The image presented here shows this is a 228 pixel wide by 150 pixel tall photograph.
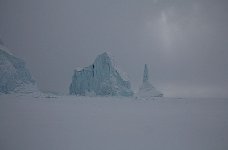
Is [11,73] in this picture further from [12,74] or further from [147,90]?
[147,90]

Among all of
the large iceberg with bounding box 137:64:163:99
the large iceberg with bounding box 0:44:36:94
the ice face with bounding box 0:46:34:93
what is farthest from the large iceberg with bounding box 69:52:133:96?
the ice face with bounding box 0:46:34:93

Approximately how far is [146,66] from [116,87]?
1257 cm

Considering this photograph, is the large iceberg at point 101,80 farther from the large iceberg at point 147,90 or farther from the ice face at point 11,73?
the ice face at point 11,73

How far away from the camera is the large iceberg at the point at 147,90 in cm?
5136

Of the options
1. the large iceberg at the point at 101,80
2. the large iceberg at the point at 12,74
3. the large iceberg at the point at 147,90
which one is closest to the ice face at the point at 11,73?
the large iceberg at the point at 12,74

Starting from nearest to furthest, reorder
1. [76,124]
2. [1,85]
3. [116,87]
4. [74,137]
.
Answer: [74,137]
[76,124]
[1,85]
[116,87]

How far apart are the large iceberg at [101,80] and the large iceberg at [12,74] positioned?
1009cm

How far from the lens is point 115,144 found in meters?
9.07

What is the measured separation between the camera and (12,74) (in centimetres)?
3681

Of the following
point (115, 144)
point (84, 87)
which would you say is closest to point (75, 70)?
point (84, 87)

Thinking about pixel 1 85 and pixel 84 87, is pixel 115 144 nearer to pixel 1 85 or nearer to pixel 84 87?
pixel 1 85

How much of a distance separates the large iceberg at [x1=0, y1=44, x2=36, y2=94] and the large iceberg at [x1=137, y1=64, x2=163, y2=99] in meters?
23.9

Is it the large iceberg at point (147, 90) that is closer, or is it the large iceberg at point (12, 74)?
the large iceberg at point (12, 74)

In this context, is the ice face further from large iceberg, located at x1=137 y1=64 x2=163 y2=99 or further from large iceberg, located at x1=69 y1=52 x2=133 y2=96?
large iceberg, located at x1=137 y1=64 x2=163 y2=99
